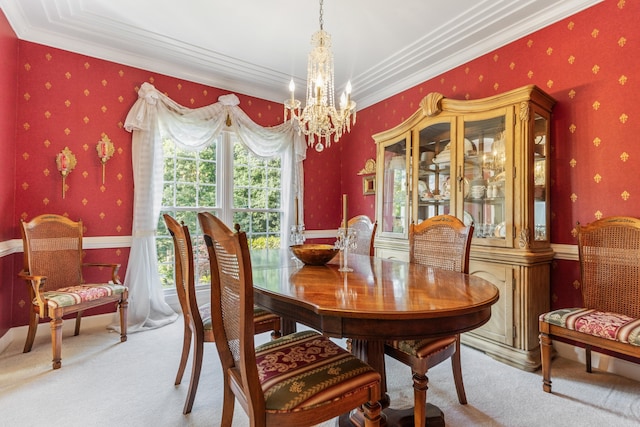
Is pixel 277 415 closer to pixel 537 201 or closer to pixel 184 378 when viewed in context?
pixel 184 378

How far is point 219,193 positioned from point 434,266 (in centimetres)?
271

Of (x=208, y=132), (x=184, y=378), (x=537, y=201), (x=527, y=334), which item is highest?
(x=208, y=132)

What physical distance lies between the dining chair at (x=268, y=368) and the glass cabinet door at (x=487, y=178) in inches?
70.3

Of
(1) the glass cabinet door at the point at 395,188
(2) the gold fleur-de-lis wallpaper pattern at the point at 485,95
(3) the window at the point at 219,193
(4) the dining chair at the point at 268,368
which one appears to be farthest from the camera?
(3) the window at the point at 219,193

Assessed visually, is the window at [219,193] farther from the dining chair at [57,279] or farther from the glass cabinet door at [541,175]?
the glass cabinet door at [541,175]

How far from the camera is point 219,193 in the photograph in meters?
3.87

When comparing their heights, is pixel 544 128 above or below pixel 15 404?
above

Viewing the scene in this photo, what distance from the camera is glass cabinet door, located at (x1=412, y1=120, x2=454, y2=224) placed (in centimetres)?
292

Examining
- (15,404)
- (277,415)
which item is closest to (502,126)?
(277,415)

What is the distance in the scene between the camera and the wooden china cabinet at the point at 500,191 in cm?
231

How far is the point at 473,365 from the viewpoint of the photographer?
2.33 metres

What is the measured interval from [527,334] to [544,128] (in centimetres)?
154

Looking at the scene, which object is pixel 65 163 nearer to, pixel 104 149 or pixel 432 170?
pixel 104 149

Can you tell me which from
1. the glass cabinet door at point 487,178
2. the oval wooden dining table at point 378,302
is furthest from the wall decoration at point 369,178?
the oval wooden dining table at point 378,302
